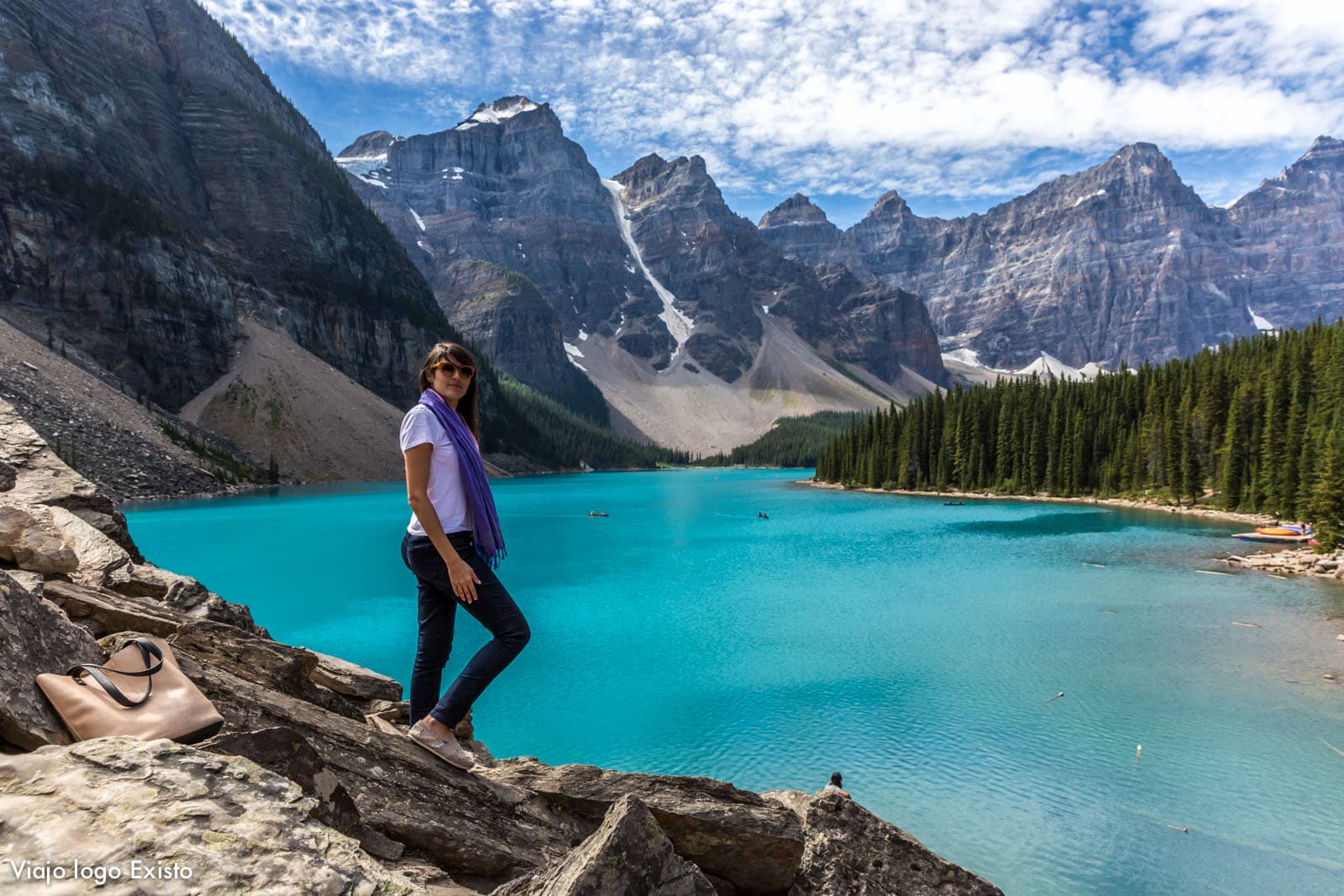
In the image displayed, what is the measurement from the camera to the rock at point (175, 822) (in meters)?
2.68

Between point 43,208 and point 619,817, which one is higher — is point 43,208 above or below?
above


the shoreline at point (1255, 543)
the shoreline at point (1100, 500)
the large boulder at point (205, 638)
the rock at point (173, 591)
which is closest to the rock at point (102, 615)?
the large boulder at point (205, 638)

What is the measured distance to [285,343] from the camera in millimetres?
126375

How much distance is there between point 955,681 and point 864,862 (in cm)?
1425

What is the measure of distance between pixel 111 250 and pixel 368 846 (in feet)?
448

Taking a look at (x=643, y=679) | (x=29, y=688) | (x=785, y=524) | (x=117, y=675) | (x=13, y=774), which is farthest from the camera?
(x=785, y=524)

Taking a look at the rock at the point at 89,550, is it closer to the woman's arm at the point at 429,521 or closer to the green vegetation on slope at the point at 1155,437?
the woman's arm at the point at 429,521

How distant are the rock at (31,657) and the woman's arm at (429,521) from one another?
2.21 m

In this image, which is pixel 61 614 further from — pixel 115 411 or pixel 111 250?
pixel 111 250

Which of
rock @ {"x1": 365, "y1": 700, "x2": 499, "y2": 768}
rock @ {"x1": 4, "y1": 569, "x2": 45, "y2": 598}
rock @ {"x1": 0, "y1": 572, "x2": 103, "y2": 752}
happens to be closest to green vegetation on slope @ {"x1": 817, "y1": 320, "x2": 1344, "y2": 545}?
rock @ {"x1": 365, "y1": 700, "x2": 499, "y2": 768}

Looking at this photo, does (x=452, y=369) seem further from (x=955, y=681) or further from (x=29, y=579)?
(x=955, y=681)

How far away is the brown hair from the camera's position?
593 cm

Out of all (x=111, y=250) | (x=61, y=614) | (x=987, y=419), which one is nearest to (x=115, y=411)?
(x=111, y=250)

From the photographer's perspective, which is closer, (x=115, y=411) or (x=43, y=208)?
(x=115, y=411)
